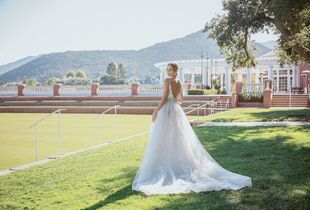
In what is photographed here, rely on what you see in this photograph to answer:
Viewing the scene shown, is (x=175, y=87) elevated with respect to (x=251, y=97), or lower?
elevated

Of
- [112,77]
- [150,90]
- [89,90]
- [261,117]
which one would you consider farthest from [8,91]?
[112,77]

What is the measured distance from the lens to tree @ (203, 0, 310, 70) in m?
17.8

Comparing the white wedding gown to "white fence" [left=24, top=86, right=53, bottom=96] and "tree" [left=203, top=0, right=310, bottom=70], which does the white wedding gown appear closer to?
"tree" [left=203, top=0, right=310, bottom=70]

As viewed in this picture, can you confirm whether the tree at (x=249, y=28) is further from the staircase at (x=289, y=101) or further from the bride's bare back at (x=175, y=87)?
the bride's bare back at (x=175, y=87)

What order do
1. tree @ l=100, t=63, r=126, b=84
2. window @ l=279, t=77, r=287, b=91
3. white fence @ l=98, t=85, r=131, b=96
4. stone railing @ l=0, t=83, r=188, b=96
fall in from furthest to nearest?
tree @ l=100, t=63, r=126, b=84, window @ l=279, t=77, r=287, b=91, white fence @ l=98, t=85, r=131, b=96, stone railing @ l=0, t=83, r=188, b=96

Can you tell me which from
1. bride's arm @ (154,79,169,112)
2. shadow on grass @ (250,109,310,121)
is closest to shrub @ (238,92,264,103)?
shadow on grass @ (250,109,310,121)

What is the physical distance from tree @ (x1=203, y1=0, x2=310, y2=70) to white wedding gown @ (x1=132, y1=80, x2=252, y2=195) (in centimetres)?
1024

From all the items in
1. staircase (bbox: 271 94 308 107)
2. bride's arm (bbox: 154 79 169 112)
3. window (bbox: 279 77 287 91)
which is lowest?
staircase (bbox: 271 94 308 107)

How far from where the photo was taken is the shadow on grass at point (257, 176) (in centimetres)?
514

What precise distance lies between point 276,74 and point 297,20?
101 feet

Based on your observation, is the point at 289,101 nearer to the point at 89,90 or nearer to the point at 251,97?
the point at 251,97

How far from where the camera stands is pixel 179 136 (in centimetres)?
656

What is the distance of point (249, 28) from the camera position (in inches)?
810

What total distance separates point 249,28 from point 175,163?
52.4 feet
